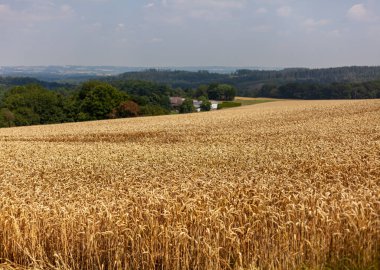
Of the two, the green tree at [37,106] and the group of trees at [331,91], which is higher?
the group of trees at [331,91]

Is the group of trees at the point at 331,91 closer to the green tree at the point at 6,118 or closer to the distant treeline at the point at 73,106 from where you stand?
the distant treeline at the point at 73,106

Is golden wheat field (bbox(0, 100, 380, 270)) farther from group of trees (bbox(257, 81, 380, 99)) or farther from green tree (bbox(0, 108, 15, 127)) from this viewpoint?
group of trees (bbox(257, 81, 380, 99))

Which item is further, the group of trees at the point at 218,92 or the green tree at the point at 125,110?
the group of trees at the point at 218,92

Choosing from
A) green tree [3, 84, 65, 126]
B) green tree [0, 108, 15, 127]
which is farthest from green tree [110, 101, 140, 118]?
green tree [0, 108, 15, 127]

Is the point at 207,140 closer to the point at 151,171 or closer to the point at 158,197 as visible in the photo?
the point at 151,171

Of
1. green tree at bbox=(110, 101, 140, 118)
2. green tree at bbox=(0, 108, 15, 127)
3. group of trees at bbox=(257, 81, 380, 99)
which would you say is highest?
group of trees at bbox=(257, 81, 380, 99)

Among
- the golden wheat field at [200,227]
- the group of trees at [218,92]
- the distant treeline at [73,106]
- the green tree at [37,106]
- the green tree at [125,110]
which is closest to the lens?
the golden wheat field at [200,227]

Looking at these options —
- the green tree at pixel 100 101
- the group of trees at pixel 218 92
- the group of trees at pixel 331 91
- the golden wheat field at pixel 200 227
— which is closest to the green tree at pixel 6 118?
the green tree at pixel 100 101

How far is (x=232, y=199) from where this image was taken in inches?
316

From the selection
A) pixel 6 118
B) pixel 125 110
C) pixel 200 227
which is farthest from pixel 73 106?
pixel 200 227

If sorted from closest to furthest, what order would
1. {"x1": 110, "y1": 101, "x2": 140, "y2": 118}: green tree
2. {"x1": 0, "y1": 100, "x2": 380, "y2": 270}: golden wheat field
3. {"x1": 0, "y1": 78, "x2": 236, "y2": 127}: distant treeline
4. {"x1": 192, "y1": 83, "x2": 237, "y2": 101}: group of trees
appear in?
{"x1": 0, "y1": 100, "x2": 380, "y2": 270}: golden wheat field
{"x1": 110, "y1": 101, "x2": 140, "y2": 118}: green tree
{"x1": 0, "y1": 78, "x2": 236, "y2": 127}: distant treeline
{"x1": 192, "y1": 83, "x2": 237, "y2": 101}: group of trees

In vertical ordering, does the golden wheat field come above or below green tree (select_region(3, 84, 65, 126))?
above

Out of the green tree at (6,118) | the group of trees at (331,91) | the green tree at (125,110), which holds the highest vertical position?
the group of trees at (331,91)

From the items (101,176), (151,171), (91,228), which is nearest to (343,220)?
(91,228)
